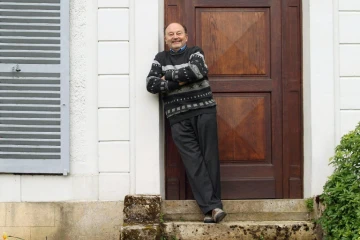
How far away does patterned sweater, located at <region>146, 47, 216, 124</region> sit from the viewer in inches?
219

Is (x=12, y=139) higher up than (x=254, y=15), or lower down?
lower down

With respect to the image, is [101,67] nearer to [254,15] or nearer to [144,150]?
[144,150]

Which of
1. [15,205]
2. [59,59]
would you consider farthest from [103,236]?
[59,59]

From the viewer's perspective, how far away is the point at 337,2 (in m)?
5.85

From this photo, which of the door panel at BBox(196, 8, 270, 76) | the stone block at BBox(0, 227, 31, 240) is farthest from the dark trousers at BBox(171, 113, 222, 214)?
the stone block at BBox(0, 227, 31, 240)

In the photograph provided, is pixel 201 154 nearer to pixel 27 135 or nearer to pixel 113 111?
pixel 113 111

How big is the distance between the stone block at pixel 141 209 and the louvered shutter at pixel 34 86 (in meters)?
0.67

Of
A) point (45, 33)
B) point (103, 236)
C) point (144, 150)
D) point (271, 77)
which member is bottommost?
point (103, 236)

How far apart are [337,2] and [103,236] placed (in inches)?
117

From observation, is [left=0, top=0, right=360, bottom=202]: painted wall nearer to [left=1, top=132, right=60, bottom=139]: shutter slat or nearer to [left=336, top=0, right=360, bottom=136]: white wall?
[left=336, top=0, right=360, bottom=136]: white wall

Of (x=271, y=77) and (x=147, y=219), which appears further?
(x=271, y=77)

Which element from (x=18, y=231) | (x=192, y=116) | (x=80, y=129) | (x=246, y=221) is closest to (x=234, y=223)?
(x=246, y=221)

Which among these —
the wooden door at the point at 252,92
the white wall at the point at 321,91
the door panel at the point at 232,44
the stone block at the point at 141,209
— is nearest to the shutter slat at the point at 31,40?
A: the wooden door at the point at 252,92

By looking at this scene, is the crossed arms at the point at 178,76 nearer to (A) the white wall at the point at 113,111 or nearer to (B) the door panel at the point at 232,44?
(A) the white wall at the point at 113,111
